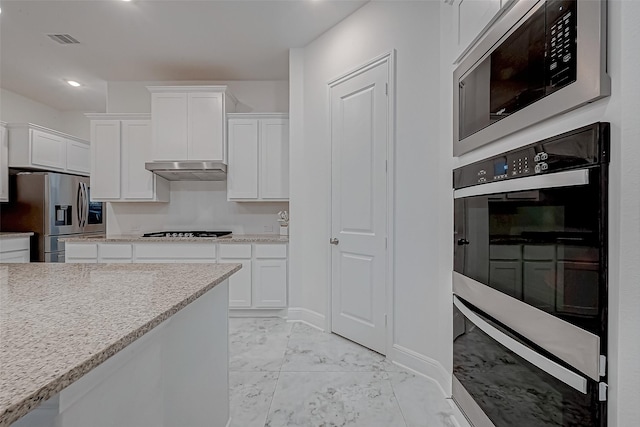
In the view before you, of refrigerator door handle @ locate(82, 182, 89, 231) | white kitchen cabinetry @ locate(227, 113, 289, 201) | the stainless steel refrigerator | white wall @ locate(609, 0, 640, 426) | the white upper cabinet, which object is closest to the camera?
white wall @ locate(609, 0, 640, 426)

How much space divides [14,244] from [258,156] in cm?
319

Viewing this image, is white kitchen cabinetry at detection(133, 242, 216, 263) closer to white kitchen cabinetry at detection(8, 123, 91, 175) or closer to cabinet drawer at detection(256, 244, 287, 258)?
cabinet drawer at detection(256, 244, 287, 258)

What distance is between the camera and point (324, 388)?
7.60 ft

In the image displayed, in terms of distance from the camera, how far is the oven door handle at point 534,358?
1004 millimetres

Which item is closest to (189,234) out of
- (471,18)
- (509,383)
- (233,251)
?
(233,251)

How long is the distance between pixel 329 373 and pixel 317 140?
2.06 metres

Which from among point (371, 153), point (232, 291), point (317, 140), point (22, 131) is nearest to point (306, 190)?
point (317, 140)

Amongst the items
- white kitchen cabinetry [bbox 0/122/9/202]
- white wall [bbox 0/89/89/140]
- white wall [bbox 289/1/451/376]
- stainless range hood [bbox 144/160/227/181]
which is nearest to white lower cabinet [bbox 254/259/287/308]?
white wall [bbox 289/1/451/376]

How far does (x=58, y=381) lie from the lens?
23.2 inches

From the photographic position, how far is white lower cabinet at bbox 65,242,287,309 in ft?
12.7

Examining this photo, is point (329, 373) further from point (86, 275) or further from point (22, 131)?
point (22, 131)

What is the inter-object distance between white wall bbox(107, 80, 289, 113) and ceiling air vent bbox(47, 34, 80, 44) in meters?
1.00

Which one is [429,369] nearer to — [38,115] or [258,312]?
[258,312]

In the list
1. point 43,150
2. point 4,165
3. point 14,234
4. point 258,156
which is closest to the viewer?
point 258,156
